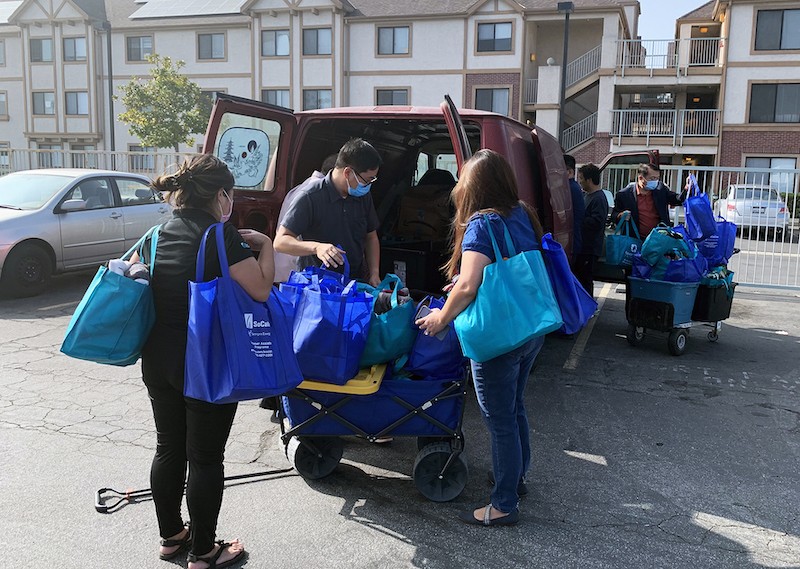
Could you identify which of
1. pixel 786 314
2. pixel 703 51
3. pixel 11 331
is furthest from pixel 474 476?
pixel 703 51

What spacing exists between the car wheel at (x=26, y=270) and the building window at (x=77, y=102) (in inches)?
1277

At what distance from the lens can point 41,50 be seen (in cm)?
3891

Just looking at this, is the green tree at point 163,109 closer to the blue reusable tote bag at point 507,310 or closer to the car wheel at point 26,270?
the car wheel at point 26,270

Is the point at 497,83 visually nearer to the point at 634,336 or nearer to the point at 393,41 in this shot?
the point at 393,41

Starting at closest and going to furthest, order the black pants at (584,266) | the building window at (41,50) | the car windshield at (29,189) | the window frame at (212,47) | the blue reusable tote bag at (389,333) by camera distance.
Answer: the blue reusable tote bag at (389,333) → the black pants at (584,266) → the car windshield at (29,189) → the window frame at (212,47) → the building window at (41,50)

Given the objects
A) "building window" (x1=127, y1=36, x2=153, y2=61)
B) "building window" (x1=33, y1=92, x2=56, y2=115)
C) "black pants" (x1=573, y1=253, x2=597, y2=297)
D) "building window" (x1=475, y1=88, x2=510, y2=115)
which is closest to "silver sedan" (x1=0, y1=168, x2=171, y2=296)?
"black pants" (x1=573, y1=253, x2=597, y2=297)

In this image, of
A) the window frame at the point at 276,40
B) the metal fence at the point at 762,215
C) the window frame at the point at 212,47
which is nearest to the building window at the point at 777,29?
the metal fence at the point at 762,215

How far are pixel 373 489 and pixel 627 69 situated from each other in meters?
29.4

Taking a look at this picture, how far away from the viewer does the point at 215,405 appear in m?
2.83

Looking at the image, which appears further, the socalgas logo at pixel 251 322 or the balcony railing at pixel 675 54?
the balcony railing at pixel 675 54

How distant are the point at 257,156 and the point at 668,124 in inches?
1057

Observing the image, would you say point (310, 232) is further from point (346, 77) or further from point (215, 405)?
Answer: point (346, 77)

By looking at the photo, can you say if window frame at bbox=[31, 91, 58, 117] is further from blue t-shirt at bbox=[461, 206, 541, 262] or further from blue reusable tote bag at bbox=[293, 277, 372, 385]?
blue t-shirt at bbox=[461, 206, 541, 262]

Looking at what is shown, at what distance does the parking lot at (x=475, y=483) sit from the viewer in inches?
126
